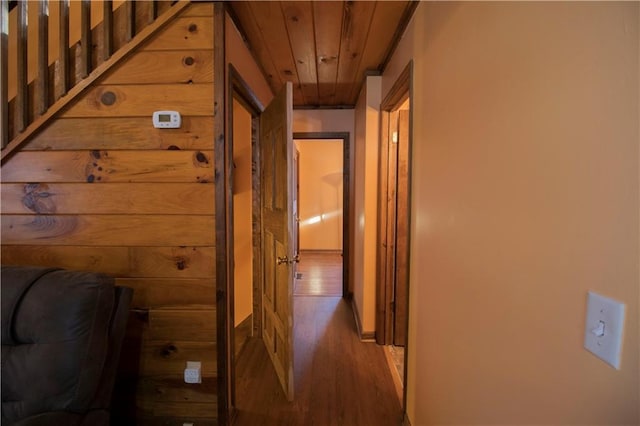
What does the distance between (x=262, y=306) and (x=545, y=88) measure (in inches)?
96.2

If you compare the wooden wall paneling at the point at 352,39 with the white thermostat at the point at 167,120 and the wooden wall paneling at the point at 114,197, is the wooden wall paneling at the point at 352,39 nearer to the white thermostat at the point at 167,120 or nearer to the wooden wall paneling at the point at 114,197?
the white thermostat at the point at 167,120

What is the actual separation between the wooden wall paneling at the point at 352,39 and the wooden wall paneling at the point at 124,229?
1.45 metres

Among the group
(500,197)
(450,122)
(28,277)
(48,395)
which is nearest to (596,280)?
(500,197)

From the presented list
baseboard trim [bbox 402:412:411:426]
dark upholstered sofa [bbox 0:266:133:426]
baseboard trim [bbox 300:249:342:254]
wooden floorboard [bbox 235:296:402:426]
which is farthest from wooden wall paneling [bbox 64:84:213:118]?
baseboard trim [bbox 300:249:342:254]

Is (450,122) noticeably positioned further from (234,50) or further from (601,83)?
(234,50)

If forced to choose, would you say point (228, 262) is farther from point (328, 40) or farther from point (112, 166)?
point (328, 40)

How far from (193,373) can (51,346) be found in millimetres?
709

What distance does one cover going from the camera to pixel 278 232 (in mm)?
1976

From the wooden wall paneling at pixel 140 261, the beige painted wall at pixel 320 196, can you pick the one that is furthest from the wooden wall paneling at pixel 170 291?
the beige painted wall at pixel 320 196

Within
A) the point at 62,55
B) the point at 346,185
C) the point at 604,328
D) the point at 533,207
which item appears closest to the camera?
the point at 604,328

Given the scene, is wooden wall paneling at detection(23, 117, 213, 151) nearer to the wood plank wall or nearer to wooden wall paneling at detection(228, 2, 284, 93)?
the wood plank wall

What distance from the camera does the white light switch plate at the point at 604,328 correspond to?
49cm

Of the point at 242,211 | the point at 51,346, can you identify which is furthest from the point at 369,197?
the point at 51,346

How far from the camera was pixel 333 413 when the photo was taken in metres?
1.74
